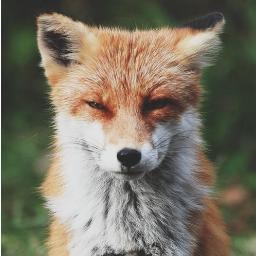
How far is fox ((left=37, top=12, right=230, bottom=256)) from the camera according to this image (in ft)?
14.9

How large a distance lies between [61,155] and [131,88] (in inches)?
25.5

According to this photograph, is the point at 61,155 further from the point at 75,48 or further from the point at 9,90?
the point at 9,90

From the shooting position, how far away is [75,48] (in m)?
4.85

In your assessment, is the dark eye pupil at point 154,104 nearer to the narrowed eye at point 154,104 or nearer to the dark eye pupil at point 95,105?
the narrowed eye at point 154,104

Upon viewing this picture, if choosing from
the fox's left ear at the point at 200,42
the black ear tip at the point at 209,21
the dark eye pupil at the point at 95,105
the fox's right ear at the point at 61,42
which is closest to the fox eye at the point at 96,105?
the dark eye pupil at the point at 95,105

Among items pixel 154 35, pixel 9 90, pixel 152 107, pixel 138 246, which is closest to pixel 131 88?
pixel 152 107

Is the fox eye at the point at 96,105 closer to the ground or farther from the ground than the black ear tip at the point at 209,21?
closer to the ground

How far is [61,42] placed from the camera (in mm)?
4926

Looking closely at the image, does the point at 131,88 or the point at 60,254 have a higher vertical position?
the point at 131,88

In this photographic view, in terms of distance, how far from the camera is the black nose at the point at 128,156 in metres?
4.28

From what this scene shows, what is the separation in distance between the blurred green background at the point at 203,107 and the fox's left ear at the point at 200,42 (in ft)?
7.43

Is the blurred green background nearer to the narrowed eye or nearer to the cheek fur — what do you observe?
the cheek fur

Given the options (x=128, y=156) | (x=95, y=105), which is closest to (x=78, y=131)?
(x=95, y=105)

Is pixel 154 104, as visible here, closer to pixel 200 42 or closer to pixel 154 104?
pixel 154 104
